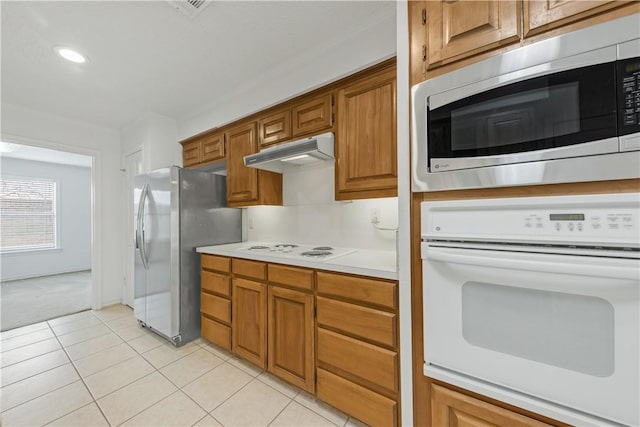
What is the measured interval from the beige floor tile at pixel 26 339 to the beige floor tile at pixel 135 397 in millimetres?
1687

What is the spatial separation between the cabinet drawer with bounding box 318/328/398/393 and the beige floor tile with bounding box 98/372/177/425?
122 cm

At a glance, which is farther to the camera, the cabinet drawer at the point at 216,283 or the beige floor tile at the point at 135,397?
the cabinet drawer at the point at 216,283

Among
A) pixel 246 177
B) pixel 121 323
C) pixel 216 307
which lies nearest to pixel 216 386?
pixel 216 307

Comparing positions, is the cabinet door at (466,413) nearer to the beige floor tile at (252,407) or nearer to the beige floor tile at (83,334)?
the beige floor tile at (252,407)

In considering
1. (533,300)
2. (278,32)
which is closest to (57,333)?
(278,32)

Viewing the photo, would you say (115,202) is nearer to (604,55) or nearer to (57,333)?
(57,333)

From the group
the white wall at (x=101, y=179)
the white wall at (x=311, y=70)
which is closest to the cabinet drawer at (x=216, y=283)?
the white wall at (x=311, y=70)

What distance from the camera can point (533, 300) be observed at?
2.76 feet

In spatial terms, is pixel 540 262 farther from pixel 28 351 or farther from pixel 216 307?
pixel 28 351

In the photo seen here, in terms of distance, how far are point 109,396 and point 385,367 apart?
195 cm

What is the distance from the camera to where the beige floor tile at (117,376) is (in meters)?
1.80

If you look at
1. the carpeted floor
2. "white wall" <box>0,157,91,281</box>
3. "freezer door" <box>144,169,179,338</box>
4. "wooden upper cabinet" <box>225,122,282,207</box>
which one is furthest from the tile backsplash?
"white wall" <box>0,157,91,281</box>

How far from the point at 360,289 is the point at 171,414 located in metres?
1.46

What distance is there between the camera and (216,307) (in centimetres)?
225
